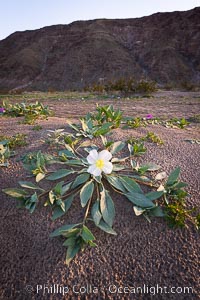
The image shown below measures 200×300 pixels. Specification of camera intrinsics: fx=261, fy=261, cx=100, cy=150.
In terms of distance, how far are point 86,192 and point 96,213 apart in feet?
0.61

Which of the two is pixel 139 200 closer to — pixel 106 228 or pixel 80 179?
pixel 106 228

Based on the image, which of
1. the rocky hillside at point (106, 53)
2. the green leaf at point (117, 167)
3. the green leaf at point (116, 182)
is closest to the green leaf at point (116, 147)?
the green leaf at point (117, 167)

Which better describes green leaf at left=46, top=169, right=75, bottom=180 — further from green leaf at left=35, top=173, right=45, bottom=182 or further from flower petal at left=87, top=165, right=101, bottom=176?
flower petal at left=87, top=165, right=101, bottom=176

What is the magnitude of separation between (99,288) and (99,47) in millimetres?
31925

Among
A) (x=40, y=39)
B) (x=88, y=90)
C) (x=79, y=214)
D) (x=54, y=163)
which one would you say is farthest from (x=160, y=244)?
(x=40, y=39)

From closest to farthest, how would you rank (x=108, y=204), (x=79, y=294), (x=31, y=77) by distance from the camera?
(x=79, y=294), (x=108, y=204), (x=31, y=77)

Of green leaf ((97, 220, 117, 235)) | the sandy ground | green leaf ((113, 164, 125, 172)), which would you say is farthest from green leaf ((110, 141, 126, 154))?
green leaf ((97, 220, 117, 235))

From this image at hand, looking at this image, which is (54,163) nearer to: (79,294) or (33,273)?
(33,273)

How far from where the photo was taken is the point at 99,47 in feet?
101

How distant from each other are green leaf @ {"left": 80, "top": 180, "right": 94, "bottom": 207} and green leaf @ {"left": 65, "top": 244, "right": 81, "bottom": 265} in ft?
0.91

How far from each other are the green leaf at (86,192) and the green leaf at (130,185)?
24cm

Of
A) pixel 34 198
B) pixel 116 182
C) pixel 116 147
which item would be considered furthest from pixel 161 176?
pixel 34 198

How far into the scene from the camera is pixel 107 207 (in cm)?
174

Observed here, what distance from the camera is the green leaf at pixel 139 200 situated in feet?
5.70
